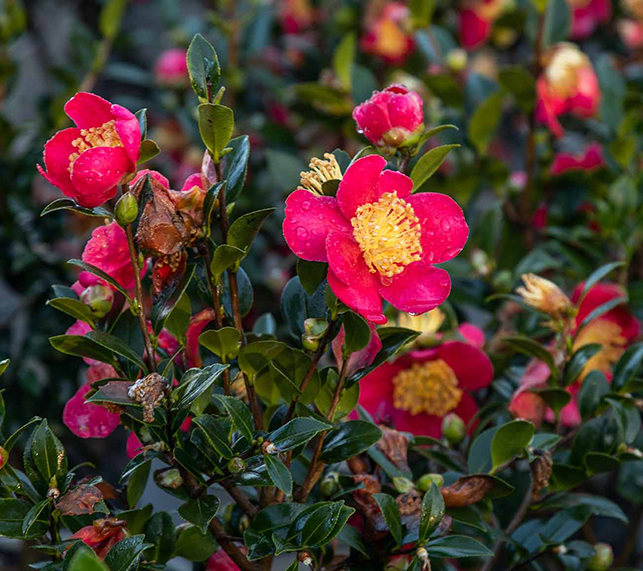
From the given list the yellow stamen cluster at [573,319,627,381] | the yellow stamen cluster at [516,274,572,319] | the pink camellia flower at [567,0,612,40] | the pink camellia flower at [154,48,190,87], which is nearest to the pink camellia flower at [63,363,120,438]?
the yellow stamen cluster at [516,274,572,319]

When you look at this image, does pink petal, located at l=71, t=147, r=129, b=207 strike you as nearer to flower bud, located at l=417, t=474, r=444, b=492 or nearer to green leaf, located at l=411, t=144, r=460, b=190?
green leaf, located at l=411, t=144, r=460, b=190

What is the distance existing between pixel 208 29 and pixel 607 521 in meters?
1.39

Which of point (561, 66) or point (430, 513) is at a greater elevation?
point (561, 66)

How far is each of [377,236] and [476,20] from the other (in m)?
1.37

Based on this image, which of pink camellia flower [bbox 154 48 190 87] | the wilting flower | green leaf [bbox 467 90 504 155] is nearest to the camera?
green leaf [bbox 467 90 504 155]

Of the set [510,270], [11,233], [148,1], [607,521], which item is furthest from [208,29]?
[607,521]

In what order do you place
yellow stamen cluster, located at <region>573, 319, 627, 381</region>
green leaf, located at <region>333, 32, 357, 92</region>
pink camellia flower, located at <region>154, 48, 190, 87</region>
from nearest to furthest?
yellow stamen cluster, located at <region>573, 319, 627, 381</region> → green leaf, located at <region>333, 32, 357, 92</region> → pink camellia flower, located at <region>154, 48, 190, 87</region>

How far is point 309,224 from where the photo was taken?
0.66 metres

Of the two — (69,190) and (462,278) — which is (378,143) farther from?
(462,278)

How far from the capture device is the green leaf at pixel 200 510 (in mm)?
673

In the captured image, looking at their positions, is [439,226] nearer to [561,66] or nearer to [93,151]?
[93,151]

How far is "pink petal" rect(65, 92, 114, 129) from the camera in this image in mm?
663

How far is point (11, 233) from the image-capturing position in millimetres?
1431

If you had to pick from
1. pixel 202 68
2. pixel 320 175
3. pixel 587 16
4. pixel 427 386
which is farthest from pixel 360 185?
pixel 587 16
